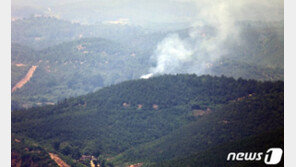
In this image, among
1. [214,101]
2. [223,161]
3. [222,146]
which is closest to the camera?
[223,161]

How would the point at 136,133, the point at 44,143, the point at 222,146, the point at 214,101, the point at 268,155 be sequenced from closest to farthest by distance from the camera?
the point at 268,155
the point at 222,146
the point at 44,143
the point at 136,133
the point at 214,101

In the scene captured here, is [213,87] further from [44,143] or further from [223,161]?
[223,161]

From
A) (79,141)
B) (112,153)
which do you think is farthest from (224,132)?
(79,141)

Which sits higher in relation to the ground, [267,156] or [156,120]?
Answer: [156,120]

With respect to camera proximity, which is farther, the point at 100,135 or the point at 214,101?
the point at 214,101

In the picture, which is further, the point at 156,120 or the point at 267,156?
the point at 156,120

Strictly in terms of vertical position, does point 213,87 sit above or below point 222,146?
above

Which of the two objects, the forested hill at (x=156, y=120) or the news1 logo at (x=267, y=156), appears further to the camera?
the forested hill at (x=156, y=120)

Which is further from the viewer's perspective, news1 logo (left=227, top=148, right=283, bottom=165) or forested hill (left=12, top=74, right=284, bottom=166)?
forested hill (left=12, top=74, right=284, bottom=166)
